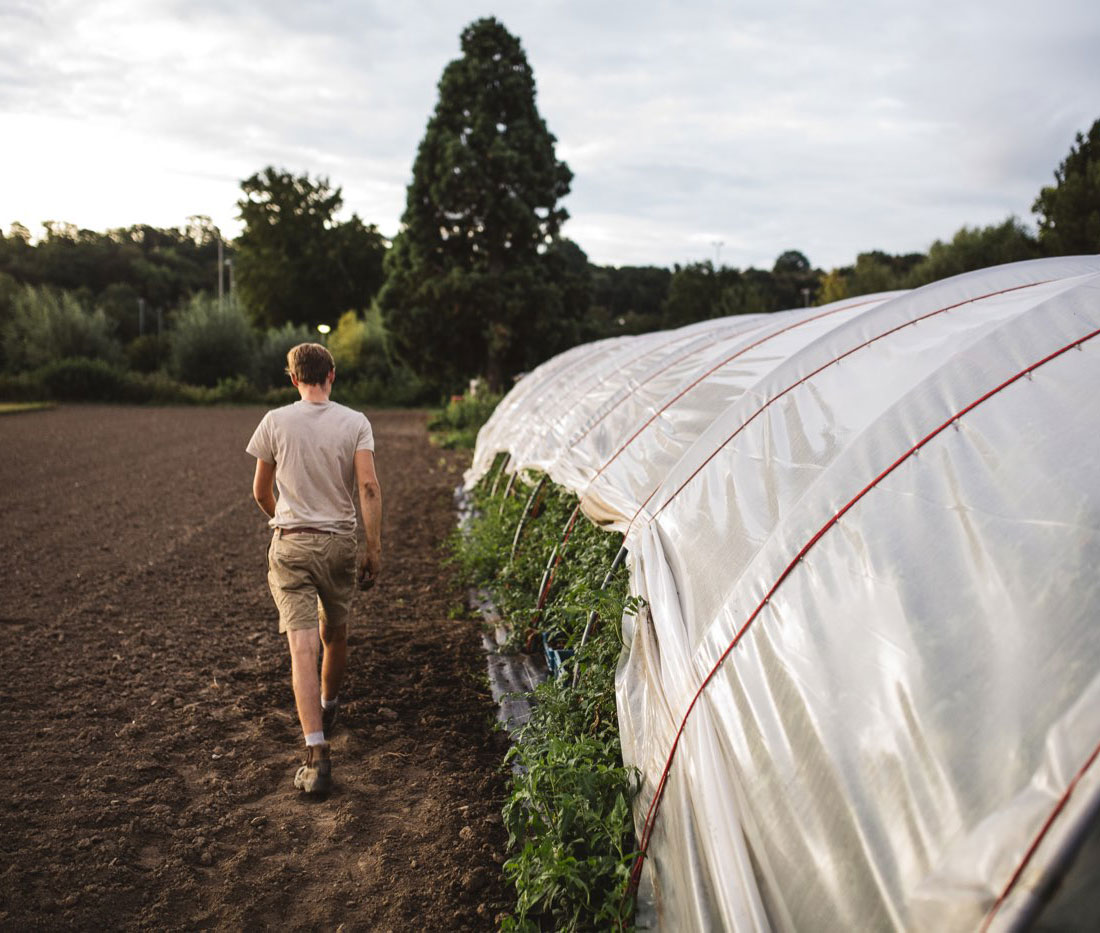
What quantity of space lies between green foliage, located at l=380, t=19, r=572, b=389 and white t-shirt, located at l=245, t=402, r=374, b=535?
23.2 metres

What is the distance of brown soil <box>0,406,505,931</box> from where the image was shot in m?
3.25

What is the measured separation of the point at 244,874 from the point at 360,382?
35.5 metres

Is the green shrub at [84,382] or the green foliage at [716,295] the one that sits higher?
the green foliage at [716,295]

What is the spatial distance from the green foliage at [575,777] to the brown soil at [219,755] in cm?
29

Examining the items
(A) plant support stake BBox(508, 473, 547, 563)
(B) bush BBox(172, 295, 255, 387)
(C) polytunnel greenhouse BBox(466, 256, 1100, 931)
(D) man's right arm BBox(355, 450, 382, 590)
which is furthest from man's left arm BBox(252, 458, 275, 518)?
(B) bush BBox(172, 295, 255, 387)

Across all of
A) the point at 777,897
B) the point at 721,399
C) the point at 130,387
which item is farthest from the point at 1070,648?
the point at 130,387

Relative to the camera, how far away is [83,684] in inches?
203

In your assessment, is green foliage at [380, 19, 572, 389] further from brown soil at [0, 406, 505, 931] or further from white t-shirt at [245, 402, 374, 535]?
white t-shirt at [245, 402, 374, 535]

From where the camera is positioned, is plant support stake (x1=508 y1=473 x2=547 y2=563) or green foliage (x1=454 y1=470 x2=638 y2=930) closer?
green foliage (x1=454 y1=470 x2=638 y2=930)

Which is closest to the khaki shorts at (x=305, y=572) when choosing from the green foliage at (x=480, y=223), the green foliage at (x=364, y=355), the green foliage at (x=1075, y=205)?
the green foliage at (x=480, y=223)

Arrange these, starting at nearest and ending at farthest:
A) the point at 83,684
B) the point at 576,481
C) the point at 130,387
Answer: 1. the point at 83,684
2. the point at 576,481
3. the point at 130,387

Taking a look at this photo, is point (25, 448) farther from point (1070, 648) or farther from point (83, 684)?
point (1070, 648)

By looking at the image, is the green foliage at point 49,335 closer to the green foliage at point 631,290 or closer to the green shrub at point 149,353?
the green shrub at point 149,353

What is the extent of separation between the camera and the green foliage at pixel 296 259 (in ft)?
180
